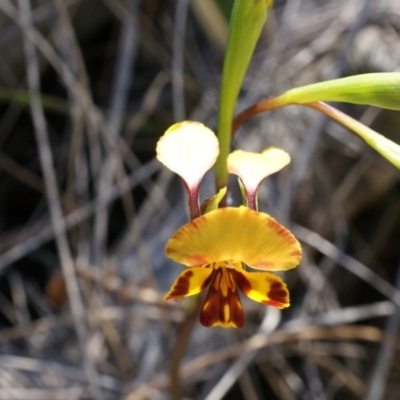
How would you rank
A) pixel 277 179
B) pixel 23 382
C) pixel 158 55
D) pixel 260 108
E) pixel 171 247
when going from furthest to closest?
pixel 158 55, pixel 277 179, pixel 23 382, pixel 260 108, pixel 171 247

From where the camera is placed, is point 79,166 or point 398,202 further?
point 398,202

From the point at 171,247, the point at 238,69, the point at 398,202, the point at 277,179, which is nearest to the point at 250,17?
the point at 238,69

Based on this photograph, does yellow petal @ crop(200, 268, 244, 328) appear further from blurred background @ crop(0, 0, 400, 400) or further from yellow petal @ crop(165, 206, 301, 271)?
blurred background @ crop(0, 0, 400, 400)

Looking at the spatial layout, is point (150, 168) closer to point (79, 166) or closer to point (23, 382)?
point (79, 166)

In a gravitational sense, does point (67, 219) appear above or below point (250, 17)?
above

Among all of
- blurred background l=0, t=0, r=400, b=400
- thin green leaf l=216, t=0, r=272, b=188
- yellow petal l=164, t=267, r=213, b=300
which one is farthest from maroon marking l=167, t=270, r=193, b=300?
blurred background l=0, t=0, r=400, b=400
